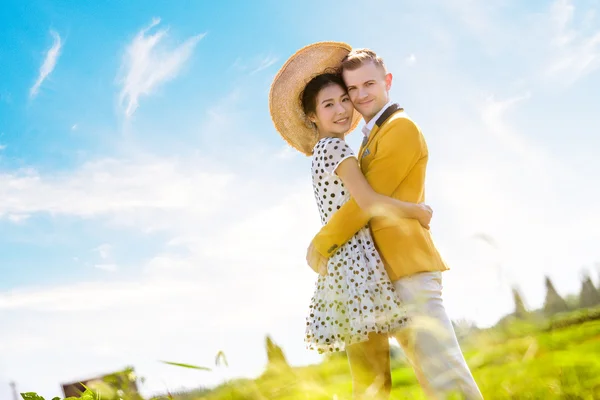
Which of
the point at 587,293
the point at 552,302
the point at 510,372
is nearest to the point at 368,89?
the point at 587,293

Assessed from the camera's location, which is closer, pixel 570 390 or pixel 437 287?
pixel 570 390

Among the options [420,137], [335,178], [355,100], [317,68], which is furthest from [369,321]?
[317,68]

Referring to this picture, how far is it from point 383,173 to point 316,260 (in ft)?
2.10

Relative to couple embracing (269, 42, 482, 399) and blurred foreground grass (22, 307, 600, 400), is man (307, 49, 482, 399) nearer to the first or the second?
couple embracing (269, 42, 482, 399)

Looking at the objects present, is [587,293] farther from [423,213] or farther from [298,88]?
[298,88]

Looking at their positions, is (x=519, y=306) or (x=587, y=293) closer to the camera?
(x=519, y=306)

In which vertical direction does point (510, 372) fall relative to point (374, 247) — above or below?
below

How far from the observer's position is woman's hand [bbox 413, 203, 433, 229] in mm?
2977

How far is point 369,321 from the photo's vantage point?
2865 mm

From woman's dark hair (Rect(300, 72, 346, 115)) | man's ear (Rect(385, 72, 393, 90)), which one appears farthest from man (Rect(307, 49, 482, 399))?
woman's dark hair (Rect(300, 72, 346, 115))

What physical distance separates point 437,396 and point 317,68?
2191 mm

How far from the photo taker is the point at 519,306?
145 centimetres

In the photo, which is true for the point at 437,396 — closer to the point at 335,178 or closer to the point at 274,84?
the point at 335,178

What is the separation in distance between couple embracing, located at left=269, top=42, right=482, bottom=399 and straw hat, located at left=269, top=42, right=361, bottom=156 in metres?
0.36
